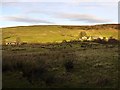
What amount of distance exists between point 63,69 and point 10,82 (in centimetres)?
440

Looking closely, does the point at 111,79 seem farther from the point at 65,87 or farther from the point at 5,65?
the point at 5,65

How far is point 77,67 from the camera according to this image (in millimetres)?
17250

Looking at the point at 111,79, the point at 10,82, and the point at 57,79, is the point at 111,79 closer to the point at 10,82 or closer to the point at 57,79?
the point at 57,79

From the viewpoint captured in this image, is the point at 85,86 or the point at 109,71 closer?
the point at 85,86

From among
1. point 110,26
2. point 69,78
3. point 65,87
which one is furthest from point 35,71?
point 110,26

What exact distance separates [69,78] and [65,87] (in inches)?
81.6

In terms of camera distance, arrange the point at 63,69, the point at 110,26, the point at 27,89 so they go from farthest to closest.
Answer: the point at 110,26, the point at 63,69, the point at 27,89

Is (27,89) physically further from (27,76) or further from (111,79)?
(111,79)

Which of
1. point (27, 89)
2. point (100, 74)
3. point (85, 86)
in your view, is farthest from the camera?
point (100, 74)

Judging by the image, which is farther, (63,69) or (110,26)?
(110,26)

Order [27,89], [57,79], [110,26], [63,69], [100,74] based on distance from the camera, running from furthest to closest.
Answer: [110,26] < [63,69] < [100,74] < [57,79] < [27,89]

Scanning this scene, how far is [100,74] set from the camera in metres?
15.3

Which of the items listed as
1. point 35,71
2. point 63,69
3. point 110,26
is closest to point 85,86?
point 35,71

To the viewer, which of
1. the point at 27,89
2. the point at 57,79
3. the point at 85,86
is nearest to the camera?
the point at 27,89
